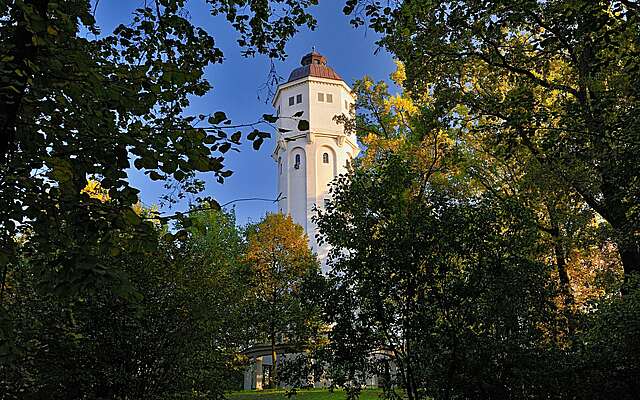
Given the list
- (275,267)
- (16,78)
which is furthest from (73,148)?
(275,267)

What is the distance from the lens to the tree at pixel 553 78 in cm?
772

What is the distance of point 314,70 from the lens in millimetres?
48562

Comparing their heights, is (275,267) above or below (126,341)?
above

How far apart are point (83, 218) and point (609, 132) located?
769 cm

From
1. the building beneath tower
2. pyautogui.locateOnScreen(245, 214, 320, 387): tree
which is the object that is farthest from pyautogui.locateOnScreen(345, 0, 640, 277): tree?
the building beneath tower

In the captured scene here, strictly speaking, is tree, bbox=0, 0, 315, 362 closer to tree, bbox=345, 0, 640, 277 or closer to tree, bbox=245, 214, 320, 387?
tree, bbox=345, 0, 640, 277

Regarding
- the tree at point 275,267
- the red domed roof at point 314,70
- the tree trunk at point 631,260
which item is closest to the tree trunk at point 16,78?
the tree trunk at point 631,260

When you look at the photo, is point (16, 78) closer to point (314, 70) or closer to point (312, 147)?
point (312, 147)

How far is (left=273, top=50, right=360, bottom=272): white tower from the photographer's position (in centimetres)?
4434

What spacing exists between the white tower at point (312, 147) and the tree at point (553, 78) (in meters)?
28.1

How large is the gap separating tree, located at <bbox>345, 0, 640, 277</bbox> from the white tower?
2810cm

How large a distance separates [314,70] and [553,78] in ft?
116

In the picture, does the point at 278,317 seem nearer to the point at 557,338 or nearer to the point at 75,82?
the point at 557,338

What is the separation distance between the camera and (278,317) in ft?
92.9
